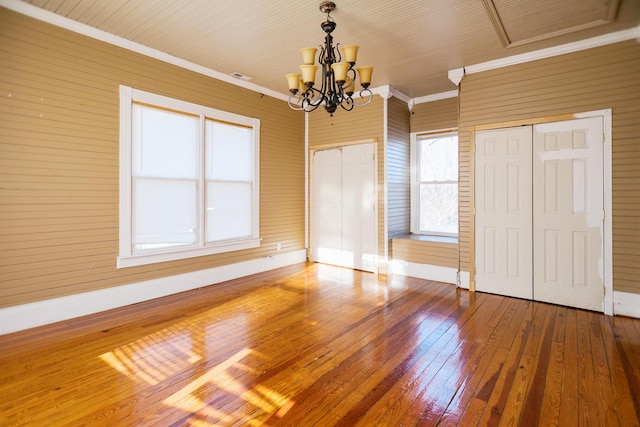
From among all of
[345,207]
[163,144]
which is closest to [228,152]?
[163,144]

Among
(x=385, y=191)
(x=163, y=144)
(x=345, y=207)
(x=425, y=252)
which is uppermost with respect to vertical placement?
(x=163, y=144)

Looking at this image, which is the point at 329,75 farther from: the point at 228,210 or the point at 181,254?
the point at 181,254

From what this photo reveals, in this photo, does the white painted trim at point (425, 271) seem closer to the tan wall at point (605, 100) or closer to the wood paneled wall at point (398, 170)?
the wood paneled wall at point (398, 170)

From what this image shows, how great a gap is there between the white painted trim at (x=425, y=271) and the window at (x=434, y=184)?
36.9 inches

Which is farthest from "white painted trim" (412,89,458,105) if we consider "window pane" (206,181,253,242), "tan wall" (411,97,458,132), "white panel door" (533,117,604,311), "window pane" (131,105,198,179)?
"window pane" (131,105,198,179)

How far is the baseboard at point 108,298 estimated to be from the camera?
3.31 metres

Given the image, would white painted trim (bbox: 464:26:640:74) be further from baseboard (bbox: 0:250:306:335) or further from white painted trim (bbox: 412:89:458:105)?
baseboard (bbox: 0:250:306:335)

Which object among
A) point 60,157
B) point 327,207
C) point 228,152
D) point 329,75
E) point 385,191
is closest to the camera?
point 329,75

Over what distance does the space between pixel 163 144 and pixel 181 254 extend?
4.86ft

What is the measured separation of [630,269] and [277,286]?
428 centimetres

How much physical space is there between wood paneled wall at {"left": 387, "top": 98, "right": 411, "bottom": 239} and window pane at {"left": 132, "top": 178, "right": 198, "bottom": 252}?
10.3 feet

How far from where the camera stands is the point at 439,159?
6.12 metres

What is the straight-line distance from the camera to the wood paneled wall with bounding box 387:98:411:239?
578 cm

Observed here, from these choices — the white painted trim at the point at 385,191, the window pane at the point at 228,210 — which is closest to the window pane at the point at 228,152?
the window pane at the point at 228,210
